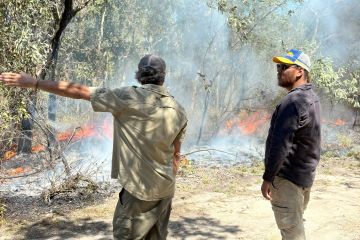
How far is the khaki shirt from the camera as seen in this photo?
261 cm

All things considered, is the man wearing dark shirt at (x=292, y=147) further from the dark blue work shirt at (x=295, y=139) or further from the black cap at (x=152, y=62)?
the black cap at (x=152, y=62)

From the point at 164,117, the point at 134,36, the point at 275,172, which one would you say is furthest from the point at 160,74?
the point at 134,36

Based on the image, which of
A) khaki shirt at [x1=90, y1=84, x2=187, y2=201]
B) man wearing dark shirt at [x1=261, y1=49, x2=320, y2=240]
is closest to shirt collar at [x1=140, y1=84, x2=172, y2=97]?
khaki shirt at [x1=90, y1=84, x2=187, y2=201]

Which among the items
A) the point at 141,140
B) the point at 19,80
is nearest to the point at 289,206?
the point at 141,140

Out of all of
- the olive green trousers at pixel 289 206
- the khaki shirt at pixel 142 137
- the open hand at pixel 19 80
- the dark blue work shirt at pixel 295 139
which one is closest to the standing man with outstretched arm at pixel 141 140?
the khaki shirt at pixel 142 137

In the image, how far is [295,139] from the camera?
9.77ft

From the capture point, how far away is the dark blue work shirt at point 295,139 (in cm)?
286

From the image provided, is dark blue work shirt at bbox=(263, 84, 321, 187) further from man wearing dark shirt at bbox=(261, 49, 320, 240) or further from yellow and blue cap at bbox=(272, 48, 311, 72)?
yellow and blue cap at bbox=(272, 48, 311, 72)

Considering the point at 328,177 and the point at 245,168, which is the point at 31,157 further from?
the point at 328,177

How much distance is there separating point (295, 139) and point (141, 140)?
1149mm

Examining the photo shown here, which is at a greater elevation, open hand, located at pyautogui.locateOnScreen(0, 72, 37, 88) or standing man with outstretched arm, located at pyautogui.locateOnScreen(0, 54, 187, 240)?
open hand, located at pyautogui.locateOnScreen(0, 72, 37, 88)

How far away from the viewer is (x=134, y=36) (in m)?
28.0

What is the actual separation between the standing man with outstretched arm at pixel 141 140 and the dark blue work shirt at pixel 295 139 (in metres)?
0.72

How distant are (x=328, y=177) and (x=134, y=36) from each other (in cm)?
2193
